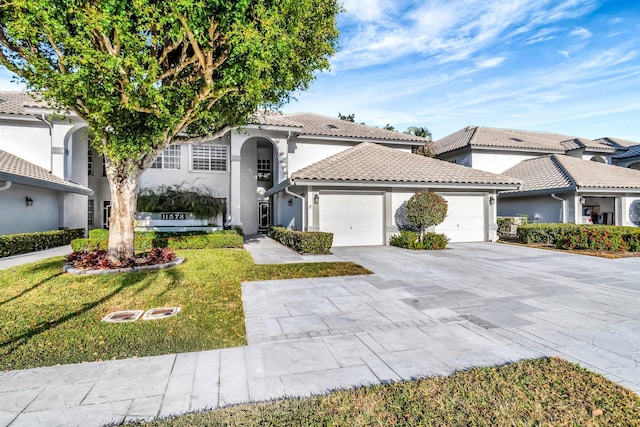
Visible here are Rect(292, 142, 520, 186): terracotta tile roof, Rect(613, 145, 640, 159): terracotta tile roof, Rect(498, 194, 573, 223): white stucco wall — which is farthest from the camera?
Rect(613, 145, 640, 159): terracotta tile roof

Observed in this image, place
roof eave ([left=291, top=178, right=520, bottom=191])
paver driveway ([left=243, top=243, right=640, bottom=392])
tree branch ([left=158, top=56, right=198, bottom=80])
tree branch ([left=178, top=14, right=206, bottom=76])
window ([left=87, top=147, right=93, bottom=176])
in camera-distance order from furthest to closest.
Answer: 1. window ([left=87, top=147, right=93, bottom=176])
2. roof eave ([left=291, top=178, right=520, bottom=191])
3. tree branch ([left=158, top=56, right=198, bottom=80])
4. tree branch ([left=178, top=14, right=206, bottom=76])
5. paver driveway ([left=243, top=243, right=640, bottom=392])

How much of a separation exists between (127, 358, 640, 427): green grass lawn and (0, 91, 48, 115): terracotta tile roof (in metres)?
16.7

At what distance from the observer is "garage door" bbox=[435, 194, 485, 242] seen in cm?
1559

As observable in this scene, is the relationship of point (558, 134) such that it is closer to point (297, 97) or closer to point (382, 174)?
point (382, 174)

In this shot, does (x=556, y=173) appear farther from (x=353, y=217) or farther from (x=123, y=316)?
(x=123, y=316)

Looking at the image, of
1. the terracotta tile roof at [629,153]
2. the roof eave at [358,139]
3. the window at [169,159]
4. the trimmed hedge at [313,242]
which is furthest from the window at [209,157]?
the terracotta tile roof at [629,153]

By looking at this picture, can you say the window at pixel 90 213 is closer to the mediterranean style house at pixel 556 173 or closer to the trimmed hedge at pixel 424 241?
the trimmed hedge at pixel 424 241

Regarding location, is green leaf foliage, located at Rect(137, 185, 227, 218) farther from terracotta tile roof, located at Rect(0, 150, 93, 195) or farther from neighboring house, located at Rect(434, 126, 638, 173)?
neighboring house, located at Rect(434, 126, 638, 173)

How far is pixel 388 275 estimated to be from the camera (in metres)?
8.24

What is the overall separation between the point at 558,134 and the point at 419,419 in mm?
33961

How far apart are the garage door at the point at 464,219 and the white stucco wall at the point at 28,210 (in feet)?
59.0

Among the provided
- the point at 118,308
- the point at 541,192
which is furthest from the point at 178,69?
the point at 541,192

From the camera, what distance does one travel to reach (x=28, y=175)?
1279cm

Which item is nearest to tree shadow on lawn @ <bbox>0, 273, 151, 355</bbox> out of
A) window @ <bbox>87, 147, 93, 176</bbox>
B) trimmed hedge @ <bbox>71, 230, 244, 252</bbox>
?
trimmed hedge @ <bbox>71, 230, 244, 252</bbox>
